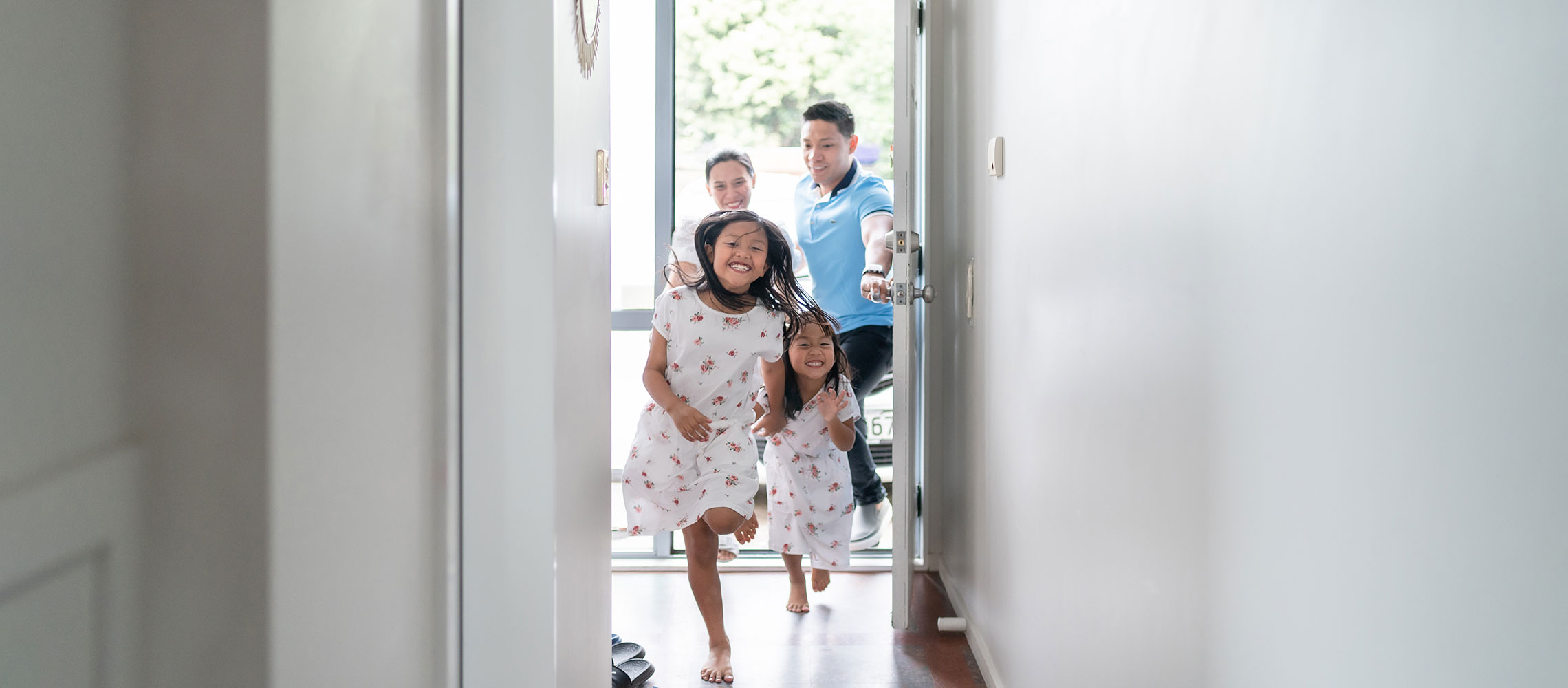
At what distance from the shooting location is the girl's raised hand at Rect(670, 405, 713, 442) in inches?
94.0

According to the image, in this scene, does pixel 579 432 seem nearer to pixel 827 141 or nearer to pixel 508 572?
pixel 508 572

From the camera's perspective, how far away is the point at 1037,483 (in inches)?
Answer: 68.9

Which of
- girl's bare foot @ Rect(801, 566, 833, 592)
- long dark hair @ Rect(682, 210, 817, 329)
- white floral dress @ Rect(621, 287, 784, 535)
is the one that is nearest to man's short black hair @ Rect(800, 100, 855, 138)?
long dark hair @ Rect(682, 210, 817, 329)

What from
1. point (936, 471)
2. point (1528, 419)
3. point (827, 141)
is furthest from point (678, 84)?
point (1528, 419)

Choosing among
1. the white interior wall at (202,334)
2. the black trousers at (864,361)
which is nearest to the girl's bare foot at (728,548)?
the black trousers at (864,361)

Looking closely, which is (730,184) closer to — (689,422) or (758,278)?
(758,278)

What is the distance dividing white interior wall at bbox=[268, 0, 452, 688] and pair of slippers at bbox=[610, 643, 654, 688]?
99 centimetres

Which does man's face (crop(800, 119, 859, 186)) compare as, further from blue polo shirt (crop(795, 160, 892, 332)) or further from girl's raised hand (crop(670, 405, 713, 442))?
girl's raised hand (crop(670, 405, 713, 442))

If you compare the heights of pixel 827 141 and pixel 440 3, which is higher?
pixel 827 141

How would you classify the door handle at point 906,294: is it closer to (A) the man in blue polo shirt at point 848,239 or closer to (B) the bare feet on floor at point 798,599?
(A) the man in blue polo shirt at point 848,239

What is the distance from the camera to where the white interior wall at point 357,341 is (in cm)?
79

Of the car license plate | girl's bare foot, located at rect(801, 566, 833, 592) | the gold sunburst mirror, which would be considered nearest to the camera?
the gold sunburst mirror

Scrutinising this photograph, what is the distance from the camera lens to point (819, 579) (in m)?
2.83

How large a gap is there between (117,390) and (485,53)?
2.27ft
